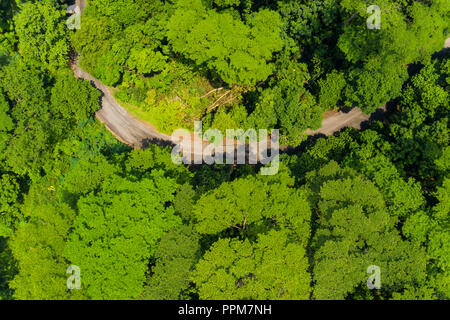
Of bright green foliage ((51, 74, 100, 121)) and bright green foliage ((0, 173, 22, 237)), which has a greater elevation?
bright green foliage ((51, 74, 100, 121))

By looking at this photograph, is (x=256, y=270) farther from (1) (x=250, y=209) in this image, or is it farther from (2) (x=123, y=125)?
(2) (x=123, y=125)

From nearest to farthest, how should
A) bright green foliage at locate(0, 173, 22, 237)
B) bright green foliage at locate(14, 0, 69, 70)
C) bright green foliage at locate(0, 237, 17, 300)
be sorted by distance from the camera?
bright green foliage at locate(0, 237, 17, 300) → bright green foliage at locate(14, 0, 69, 70) → bright green foliage at locate(0, 173, 22, 237)

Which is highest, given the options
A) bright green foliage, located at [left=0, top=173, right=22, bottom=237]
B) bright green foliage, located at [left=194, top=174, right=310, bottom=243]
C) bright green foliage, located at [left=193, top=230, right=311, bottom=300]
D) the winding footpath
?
the winding footpath

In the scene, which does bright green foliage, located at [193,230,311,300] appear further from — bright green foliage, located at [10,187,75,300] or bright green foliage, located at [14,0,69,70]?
bright green foliage, located at [14,0,69,70]

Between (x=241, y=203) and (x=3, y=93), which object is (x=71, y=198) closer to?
(x=3, y=93)

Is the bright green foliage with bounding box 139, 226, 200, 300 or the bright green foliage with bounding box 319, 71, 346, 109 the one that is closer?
the bright green foliage with bounding box 139, 226, 200, 300

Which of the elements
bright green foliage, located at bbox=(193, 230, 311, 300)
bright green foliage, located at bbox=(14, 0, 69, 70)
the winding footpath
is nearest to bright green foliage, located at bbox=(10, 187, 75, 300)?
bright green foliage, located at bbox=(193, 230, 311, 300)

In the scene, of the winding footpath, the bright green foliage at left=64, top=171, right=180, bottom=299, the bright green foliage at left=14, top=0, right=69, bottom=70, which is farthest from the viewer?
the winding footpath
